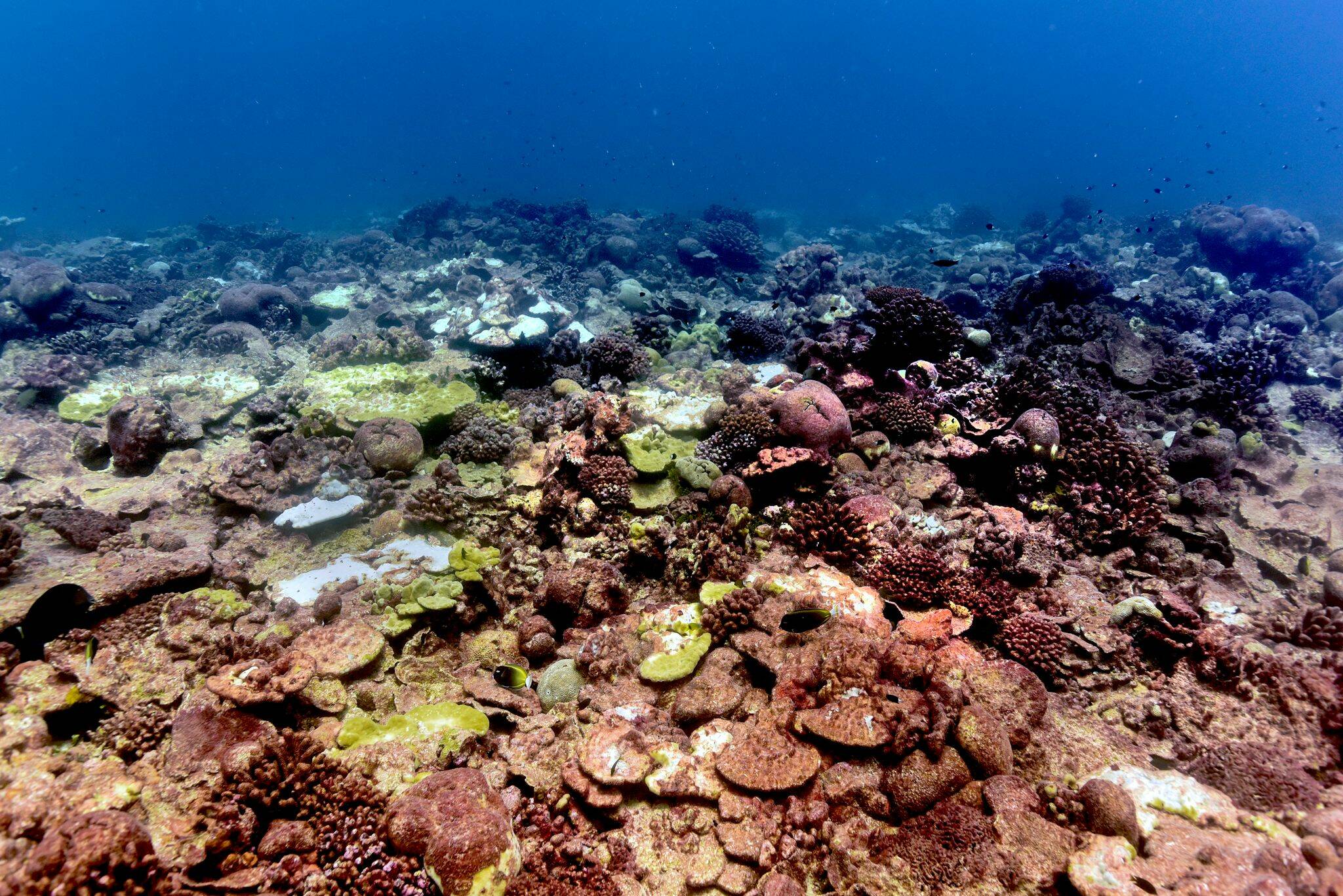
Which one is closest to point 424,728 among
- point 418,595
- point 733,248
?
point 418,595

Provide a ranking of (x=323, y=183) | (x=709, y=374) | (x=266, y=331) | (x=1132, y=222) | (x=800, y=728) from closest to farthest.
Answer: (x=800, y=728)
(x=709, y=374)
(x=266, y=331)
(x=1132, y=222)
(x=323, y=183)

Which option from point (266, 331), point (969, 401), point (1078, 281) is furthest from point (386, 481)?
point (1078, 281)

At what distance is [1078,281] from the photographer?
526 inches

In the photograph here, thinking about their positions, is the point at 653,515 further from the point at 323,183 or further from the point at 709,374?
the point at 323,183

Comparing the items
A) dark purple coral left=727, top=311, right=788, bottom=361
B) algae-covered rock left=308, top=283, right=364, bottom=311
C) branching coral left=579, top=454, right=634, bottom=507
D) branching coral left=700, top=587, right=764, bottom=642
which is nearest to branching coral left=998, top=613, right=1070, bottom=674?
branching coral left=700, top=587, right=764, bottom=642

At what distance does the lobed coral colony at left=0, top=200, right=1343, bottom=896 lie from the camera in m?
3.93

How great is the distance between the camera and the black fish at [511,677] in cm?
516

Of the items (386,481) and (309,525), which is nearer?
(309,525)

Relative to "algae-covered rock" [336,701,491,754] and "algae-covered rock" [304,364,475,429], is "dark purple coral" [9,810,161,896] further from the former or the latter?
"algae-covered rock" [304,364,475,429]

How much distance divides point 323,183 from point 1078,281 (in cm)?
9871

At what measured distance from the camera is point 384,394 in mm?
10305

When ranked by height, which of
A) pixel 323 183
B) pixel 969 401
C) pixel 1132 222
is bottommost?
pixel 323 183

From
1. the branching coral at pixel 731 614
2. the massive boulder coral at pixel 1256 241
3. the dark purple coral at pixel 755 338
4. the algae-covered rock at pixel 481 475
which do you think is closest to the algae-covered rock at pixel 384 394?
the algae-covered rock at pixel 481 475

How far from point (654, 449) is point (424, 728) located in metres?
4.52
